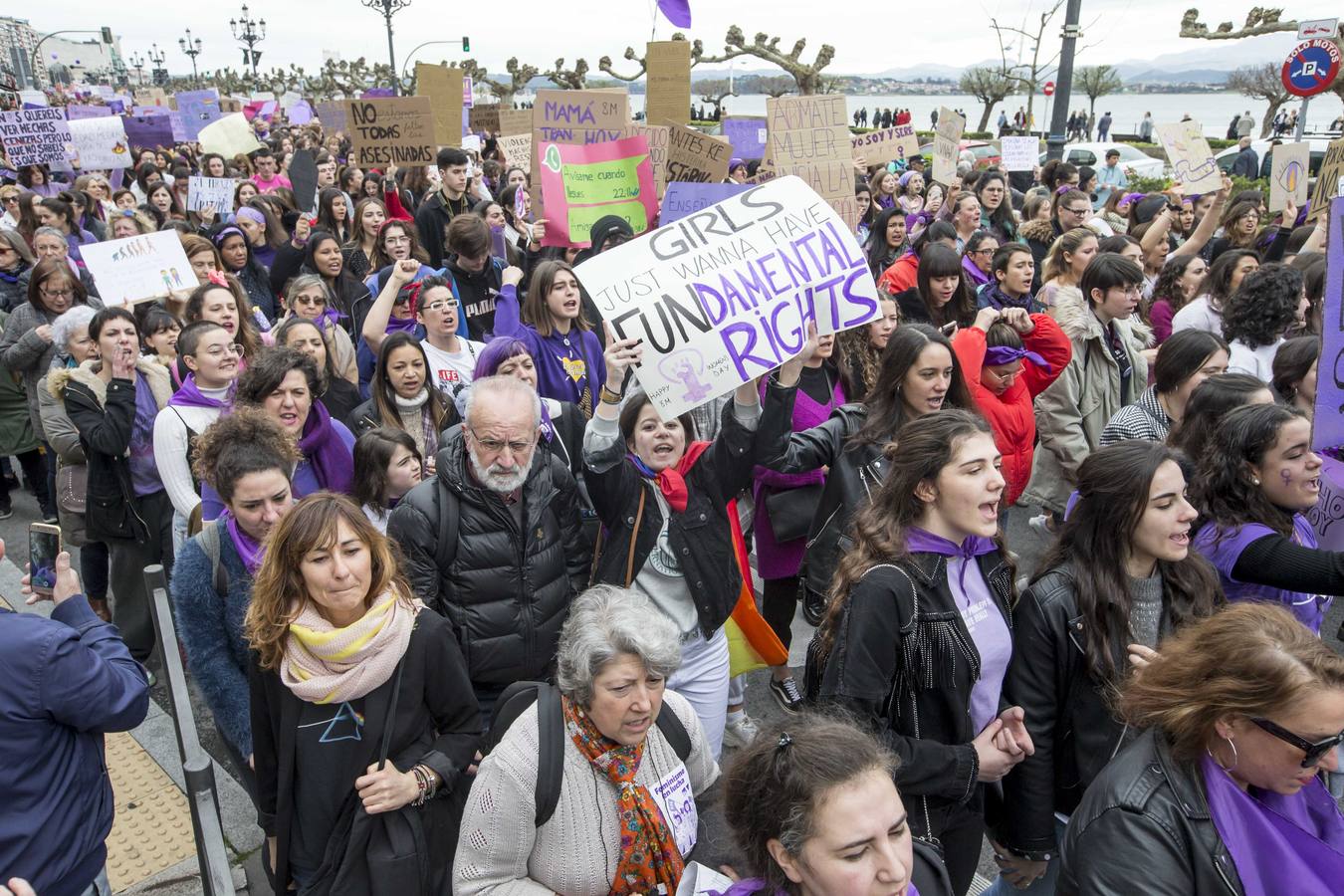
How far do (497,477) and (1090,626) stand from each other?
1837mm

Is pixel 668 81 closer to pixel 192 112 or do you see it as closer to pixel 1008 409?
pixel 1008 409

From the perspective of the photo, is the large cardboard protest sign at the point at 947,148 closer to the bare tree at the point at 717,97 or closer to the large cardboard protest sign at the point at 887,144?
the large cardboard protest sign at the point at 887,144

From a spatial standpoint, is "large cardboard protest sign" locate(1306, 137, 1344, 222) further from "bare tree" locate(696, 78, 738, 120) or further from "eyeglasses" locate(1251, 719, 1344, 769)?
"bare tree" locate(696, 78, 738, 120)

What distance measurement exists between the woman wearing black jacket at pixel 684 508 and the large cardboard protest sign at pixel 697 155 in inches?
186

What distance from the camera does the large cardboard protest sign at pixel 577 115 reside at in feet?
25.0

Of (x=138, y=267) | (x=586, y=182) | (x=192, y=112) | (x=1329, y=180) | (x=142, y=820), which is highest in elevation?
(x=192, y=112)

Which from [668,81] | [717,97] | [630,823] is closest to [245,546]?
[630,823]

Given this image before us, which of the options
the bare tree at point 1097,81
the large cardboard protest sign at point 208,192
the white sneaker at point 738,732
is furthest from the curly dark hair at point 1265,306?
the bare tree at point 1097,81

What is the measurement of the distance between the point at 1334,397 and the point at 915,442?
60.8 inches

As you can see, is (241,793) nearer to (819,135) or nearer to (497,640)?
(497,640)

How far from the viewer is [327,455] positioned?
4.07 meters

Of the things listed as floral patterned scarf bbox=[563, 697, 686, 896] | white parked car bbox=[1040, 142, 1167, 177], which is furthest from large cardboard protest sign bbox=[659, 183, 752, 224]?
white parked car bbox=[1040, 142, 1167, 177]

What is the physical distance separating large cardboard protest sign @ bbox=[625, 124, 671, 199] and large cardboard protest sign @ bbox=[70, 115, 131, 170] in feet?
26.4

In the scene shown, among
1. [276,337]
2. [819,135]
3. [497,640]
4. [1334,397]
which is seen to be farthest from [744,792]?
[819,135]
